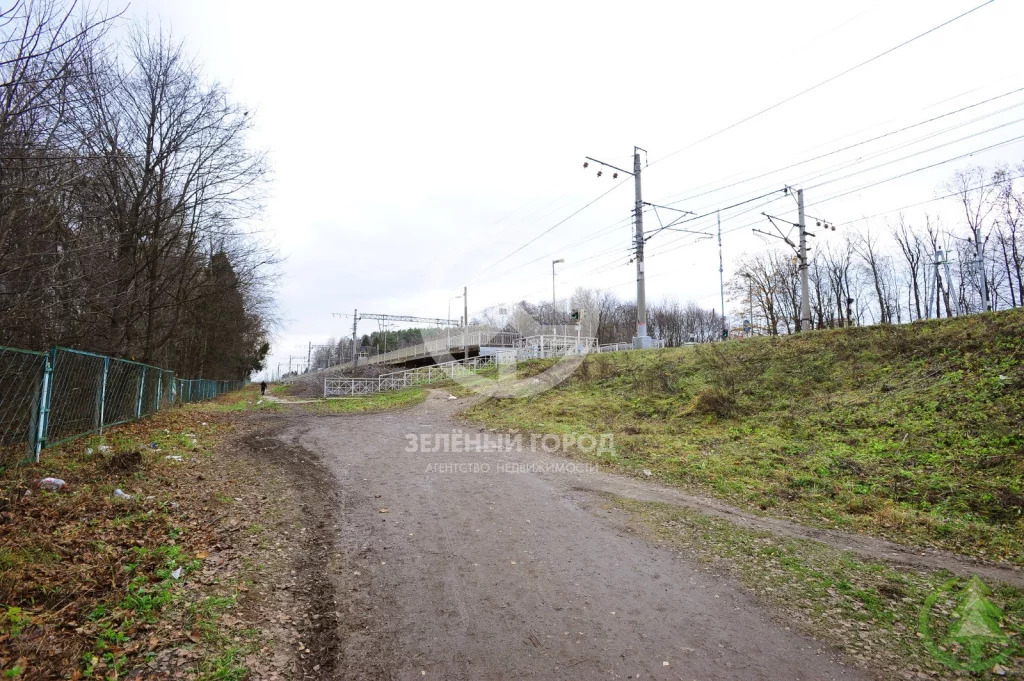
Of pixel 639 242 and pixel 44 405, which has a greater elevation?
pixel 639 242

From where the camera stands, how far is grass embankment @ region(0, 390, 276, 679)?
3.02 meters

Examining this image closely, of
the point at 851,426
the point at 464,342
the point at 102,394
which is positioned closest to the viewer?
the point at 851,426

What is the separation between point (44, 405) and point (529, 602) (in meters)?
7.57

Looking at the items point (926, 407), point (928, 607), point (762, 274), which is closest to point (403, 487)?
point (928, 607)

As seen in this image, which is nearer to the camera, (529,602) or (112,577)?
(112,577)

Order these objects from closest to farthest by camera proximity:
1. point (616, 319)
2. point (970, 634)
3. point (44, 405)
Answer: point (970, 634), point (44, 405), point (616, 319)

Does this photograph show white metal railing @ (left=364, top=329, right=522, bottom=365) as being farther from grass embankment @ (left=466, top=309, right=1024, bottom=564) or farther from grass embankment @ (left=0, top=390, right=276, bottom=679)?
grass embankment @ (left=0, top=390, right=276, bottom=679)

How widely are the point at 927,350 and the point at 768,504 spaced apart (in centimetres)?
720

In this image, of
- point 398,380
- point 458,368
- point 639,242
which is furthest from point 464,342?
point 639,242

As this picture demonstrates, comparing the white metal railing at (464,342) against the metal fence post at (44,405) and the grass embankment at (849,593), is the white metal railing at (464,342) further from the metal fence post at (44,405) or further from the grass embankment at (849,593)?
the grass embankment at (849,593)

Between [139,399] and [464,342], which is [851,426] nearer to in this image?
[139,399]

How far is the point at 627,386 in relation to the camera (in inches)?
623

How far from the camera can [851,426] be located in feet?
29.9

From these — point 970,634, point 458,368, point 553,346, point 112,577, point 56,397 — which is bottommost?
point 970,634
